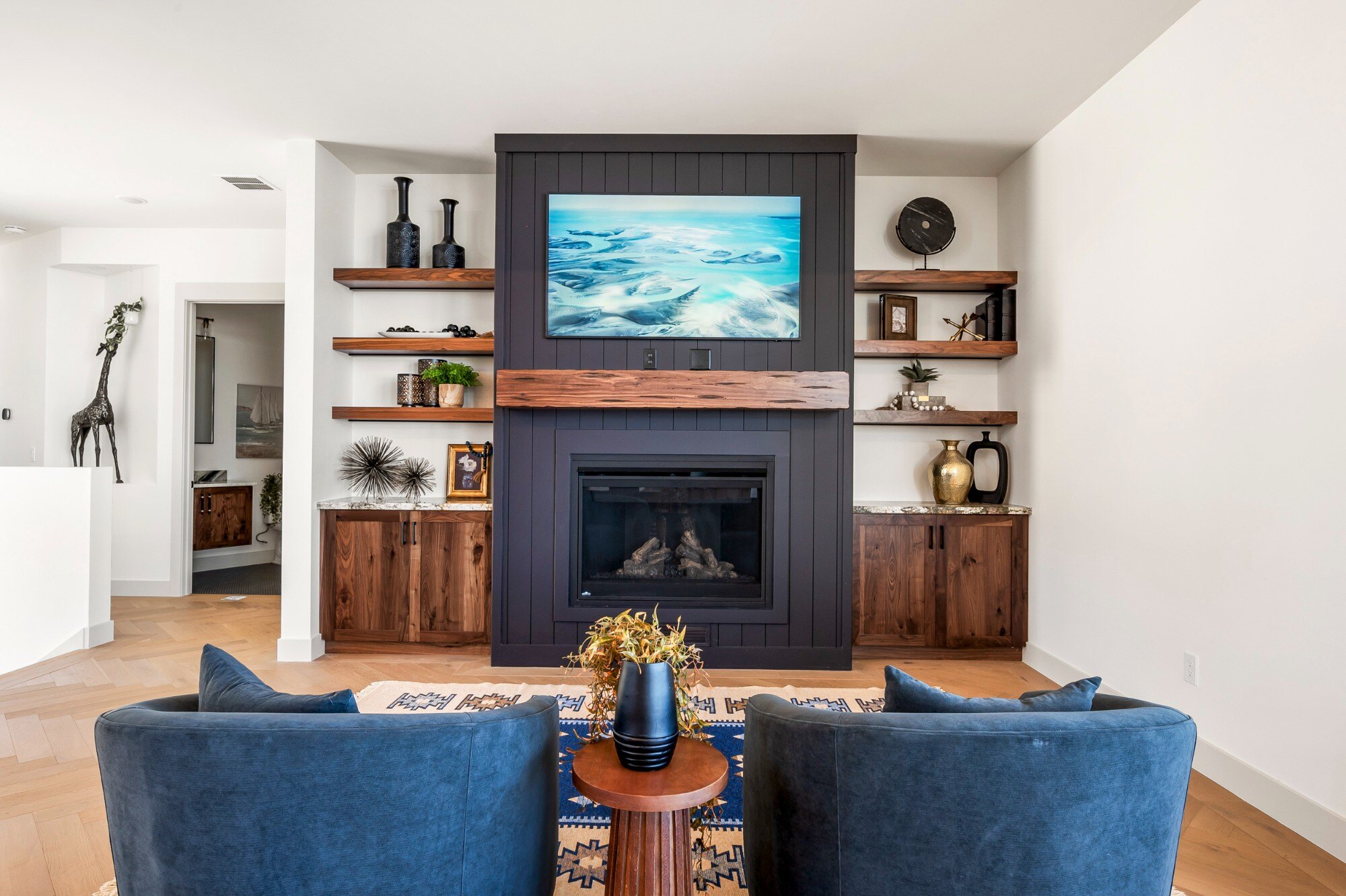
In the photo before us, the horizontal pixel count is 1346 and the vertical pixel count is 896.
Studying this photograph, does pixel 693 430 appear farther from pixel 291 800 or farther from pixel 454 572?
pixel 291 800

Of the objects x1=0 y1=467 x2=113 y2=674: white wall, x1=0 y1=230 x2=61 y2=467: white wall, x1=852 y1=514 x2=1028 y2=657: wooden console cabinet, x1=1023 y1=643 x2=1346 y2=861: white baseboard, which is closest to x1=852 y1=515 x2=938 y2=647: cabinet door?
x1=852 y1=514 x2=1028 y2=657: wooden console cabinet

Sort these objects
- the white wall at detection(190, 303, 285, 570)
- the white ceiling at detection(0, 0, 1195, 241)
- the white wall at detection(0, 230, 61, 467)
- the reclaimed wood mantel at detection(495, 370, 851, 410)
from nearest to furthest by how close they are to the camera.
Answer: the white ceiling at detection(0, 0, 1195, 241), the reclaimed wood mantel at detection(495, 370, 851, 410), the white wall at detection(0, 230, 61, 467), the white wall at detection(190, 303, 285, 570)

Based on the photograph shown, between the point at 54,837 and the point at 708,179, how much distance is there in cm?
360

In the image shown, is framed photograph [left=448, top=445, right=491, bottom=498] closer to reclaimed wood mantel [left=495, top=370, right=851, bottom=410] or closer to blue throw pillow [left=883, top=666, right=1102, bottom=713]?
reclaimed wood mantel [left=495, top=370, right=851, bottom=410]

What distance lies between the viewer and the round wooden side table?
1.25 m

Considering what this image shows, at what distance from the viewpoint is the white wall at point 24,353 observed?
5.30 meters

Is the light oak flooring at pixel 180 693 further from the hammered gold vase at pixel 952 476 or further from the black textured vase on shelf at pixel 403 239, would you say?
the black textured vase on shelf at pixel 403 239

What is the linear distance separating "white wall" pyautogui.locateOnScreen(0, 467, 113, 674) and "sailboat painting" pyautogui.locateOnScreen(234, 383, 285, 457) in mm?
2821

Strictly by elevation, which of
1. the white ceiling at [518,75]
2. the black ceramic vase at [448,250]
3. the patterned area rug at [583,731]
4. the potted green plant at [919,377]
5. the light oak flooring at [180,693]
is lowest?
the light oak flooring at [180,693]

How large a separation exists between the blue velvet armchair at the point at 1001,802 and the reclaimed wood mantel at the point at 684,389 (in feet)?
7.91

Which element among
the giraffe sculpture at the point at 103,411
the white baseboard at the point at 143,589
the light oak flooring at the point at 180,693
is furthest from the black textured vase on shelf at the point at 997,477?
the giraffe sculpture at the point at 103,411

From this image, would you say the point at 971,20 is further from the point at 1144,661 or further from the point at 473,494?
the point at 473,494

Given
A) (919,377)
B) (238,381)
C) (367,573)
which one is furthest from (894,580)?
(238,381)

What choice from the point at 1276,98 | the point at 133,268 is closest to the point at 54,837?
the point at 1276,98
